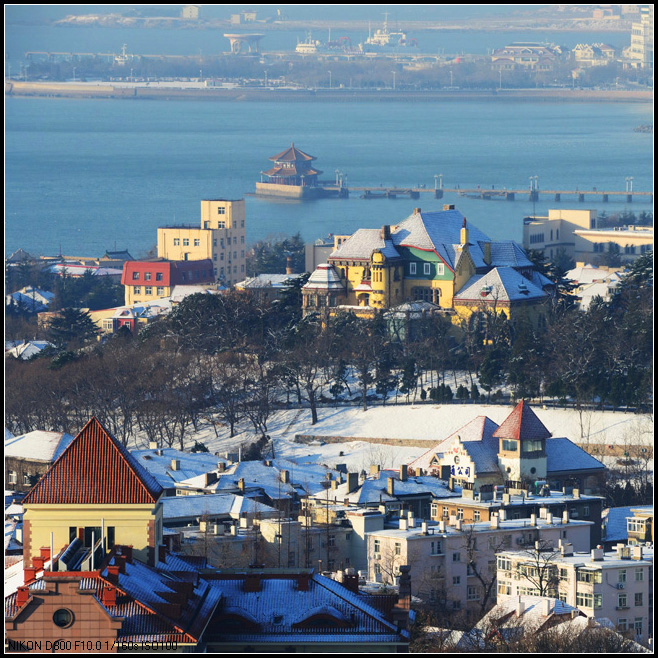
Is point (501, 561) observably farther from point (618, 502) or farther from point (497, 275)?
point (497, 275)

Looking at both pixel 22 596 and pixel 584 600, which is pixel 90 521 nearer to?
pixel 22 596

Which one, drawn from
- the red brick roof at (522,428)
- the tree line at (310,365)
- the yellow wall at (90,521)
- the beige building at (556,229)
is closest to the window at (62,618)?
the yellow wall at (90,521)

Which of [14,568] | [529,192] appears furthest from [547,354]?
[529,192]

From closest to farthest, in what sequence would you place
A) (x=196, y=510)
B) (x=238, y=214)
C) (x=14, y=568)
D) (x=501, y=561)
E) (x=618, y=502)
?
1. (x=14, y=568)
2. (x=501, y=561)
3. (x=196, y=510)
4. (x=618, y=502)
5. (x=238, y=214)

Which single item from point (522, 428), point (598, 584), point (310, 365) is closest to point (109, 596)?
point (598, 584)

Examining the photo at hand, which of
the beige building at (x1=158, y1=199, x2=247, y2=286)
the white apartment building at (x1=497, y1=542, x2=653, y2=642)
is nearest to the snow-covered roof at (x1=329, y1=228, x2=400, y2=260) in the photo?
the beige building at (x1=158, y1=199, x2=247, y2=286)

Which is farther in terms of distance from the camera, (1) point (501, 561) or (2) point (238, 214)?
(2) point (238, 214)

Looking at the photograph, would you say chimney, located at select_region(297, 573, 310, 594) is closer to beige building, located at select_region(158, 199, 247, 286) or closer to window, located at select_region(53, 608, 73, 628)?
window, located at select_region(53, 608, 73, 628)
